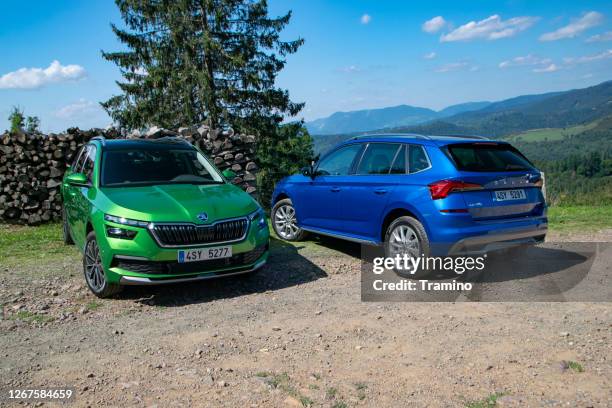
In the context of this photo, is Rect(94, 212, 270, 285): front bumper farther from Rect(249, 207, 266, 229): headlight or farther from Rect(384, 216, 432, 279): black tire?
Rect(384, 216, 432, 279): black tire

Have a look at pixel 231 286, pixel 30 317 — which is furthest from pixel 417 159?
pixel 30 317

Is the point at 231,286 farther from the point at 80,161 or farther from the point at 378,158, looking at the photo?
the point at 80,161

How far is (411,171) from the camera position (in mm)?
6316

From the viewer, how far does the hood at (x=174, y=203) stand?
5.51 meters

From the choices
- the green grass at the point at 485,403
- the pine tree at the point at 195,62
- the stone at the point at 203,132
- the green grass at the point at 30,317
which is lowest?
the green grass at the point at 30,317

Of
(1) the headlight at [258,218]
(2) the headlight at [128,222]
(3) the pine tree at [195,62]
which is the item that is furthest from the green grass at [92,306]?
(3) the pine tree at [195,62]

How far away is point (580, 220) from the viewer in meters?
10.8

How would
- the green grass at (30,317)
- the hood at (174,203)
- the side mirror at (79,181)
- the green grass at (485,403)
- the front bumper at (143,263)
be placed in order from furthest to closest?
the side mirror at (79,181) < the hood at (174,203) < the front bumper at (143,263) < the green grass at (30,317) < the green grass at (485,403)

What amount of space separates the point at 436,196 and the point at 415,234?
545 mm

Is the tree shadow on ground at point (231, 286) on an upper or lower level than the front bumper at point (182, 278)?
lower

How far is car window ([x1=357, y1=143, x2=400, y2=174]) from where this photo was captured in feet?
22.0

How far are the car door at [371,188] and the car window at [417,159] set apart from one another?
108 mm

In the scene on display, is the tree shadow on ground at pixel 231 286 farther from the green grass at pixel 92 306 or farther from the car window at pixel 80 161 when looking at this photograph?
the car window at pixel 80 161

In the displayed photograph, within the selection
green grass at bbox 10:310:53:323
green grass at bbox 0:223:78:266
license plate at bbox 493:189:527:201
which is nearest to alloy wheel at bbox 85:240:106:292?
green grass at bbox 10:310:53:323
